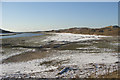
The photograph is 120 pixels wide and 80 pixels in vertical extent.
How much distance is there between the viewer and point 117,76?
27.8ft

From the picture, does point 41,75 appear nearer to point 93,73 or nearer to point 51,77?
point 51,77

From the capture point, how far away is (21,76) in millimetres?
9711

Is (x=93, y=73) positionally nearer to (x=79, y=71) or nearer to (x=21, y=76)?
(x=79, y=71)

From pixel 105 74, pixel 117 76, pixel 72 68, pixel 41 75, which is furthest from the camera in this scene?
pixel 72 68

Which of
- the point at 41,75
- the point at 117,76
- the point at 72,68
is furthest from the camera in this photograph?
the point at 72,68

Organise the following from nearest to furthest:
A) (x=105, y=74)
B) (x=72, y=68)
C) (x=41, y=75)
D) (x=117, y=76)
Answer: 1. (x=117, y=76)
2. (x=105, y=74)
3. (x=41, y=75)
4. (x=72, y=68)

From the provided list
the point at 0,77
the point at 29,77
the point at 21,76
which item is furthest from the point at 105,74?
the point at 0,77

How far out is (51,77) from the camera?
918cm

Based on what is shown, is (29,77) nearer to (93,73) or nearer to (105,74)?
(93,73)

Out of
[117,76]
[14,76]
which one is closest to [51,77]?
[14,76]

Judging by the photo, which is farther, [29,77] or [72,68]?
[72,68]

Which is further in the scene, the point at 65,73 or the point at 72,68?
the point at 72,68

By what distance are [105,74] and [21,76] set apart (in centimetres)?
685

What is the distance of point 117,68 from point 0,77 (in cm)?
1015
